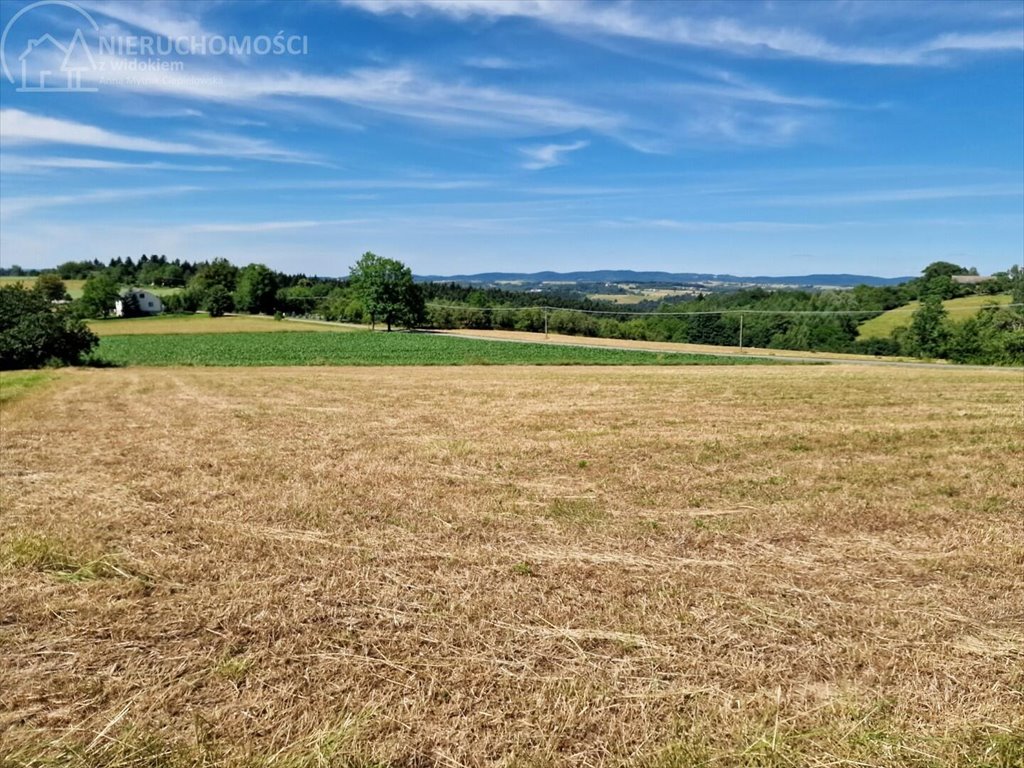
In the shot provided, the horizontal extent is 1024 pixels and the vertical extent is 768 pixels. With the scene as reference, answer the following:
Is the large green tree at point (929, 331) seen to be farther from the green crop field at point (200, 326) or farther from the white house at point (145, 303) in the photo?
the white house at point (145, 303)

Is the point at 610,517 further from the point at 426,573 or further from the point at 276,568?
the point at 276,568

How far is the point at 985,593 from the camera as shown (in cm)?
491

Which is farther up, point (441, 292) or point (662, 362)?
point (441, 292)

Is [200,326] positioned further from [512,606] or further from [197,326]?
[512,606]

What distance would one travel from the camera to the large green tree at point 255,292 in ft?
314

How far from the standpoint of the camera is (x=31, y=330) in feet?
96.9

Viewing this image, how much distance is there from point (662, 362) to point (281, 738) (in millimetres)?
42991

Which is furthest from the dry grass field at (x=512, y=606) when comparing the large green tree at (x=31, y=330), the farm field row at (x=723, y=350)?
the farm field row at (x=723, y=350)

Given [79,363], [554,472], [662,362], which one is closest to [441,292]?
[662,362]

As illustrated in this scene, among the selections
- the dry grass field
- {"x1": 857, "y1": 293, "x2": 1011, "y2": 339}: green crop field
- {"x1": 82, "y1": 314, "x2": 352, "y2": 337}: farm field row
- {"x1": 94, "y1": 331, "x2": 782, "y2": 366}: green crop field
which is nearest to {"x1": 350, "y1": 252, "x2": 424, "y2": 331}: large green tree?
{"x1": 82, "y1": 314, "x2": 352, "y2": 337}: farm field row

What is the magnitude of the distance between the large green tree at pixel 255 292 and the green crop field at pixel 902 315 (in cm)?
8312

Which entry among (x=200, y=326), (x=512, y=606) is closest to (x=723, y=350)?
(x=512, y=606)

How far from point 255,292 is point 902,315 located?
294ft

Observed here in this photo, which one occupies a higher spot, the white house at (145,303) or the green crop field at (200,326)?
the white house at (145,303)
